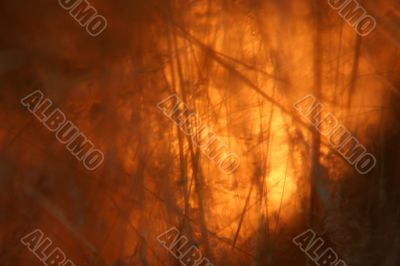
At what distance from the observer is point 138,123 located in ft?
5.83

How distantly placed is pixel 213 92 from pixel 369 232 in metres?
0.78

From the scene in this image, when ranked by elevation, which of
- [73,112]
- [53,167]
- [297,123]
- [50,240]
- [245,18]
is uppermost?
[245,18]

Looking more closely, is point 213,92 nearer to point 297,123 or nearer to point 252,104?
point 252,104

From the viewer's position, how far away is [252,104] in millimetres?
1777

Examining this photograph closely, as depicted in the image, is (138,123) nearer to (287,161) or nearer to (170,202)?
(170,202)

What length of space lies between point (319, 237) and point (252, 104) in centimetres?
55

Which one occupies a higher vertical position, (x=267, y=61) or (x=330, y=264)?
(x=267, y=61)

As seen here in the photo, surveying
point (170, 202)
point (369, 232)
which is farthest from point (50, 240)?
point (369, 232)

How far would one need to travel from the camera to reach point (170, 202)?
1781mm

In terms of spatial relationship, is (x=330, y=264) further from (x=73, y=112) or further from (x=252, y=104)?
(x=73, y=112)

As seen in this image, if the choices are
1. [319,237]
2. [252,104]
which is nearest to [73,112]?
[252,104]

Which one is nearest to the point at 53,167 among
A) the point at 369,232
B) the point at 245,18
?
the point at 245,18

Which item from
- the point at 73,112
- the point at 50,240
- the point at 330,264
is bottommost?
the point at 50,240

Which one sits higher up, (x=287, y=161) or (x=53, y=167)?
(x=287, y=161)
